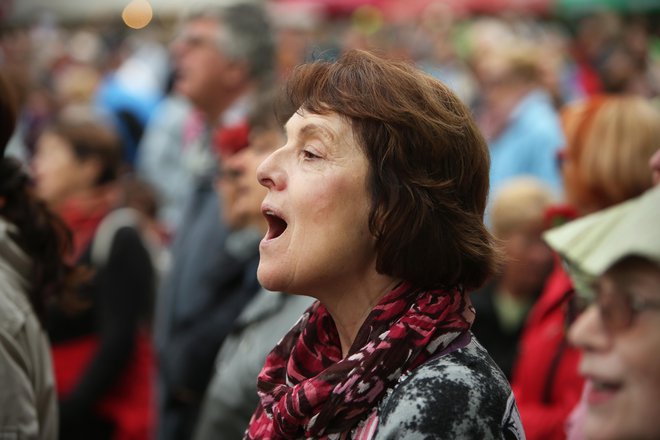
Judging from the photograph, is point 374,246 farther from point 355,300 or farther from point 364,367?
point 364,367

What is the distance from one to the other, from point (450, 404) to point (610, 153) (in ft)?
5.95

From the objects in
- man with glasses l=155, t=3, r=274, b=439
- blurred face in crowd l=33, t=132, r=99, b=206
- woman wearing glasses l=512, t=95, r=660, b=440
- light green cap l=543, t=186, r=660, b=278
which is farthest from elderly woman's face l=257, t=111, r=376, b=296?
blurred face in crowd l=33, t=132, r=99, b=206

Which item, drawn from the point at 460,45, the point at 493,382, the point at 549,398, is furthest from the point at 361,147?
the point at 460,45

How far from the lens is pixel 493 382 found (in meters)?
2.01

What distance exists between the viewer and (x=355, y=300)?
225 centimetres

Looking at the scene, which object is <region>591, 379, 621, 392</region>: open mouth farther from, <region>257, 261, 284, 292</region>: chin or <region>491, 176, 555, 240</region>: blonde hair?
<region>491, 176, 555, 240</region>: blonde hair

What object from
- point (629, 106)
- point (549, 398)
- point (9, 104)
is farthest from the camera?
point (629, 106)

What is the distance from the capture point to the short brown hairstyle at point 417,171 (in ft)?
6.98

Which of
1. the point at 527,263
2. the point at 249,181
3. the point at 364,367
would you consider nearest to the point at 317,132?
the point at 364,367

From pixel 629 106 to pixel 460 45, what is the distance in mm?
11410

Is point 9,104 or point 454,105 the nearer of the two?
point 454,105

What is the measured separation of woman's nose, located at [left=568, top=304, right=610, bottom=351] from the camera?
4.94ft

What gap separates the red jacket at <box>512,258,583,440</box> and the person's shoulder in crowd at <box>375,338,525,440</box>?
3.82 ft

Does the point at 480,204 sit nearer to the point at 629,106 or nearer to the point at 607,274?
the point at 607,274
